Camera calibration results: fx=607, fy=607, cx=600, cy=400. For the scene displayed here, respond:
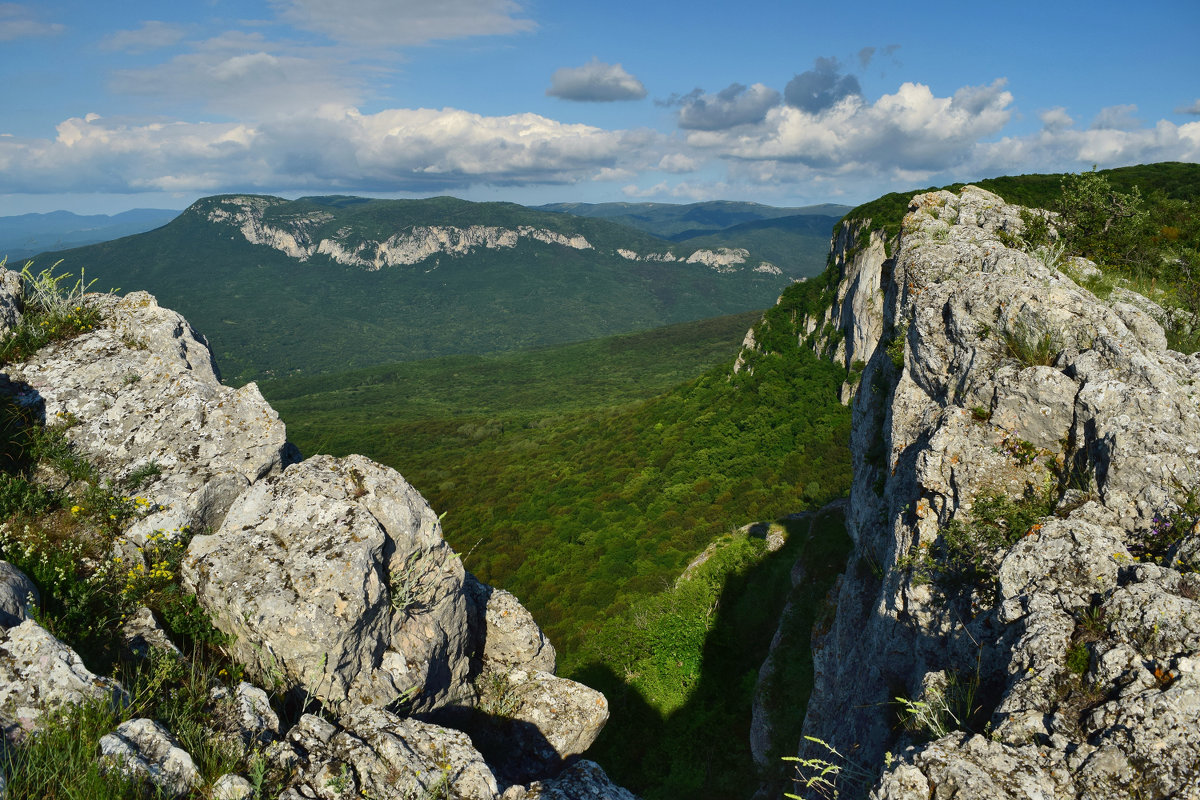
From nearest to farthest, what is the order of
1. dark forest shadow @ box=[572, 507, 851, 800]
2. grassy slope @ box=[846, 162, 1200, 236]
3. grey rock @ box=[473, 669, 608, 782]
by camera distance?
1. grey rock @ box=[473, 669, 608, 782]
2. dark forest shadow @ box=[572, 507, 851, 800]
3. grassy slope @ box=[846, 162, 1200, 236]

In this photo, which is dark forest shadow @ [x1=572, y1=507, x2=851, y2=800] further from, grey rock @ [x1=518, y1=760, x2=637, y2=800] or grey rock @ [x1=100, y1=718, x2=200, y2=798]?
grey rock @ [x1=100, y1=718, x2=200, y2=798]

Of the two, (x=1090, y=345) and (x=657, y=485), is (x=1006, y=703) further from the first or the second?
(x=657, y=485)

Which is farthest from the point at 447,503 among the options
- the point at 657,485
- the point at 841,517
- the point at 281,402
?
the point at 281,402

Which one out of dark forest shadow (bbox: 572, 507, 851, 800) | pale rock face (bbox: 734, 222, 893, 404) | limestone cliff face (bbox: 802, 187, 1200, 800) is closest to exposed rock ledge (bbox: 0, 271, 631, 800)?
limestone cliff face (bbox: 802, 187, 1200, 800)

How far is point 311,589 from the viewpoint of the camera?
7484 mm

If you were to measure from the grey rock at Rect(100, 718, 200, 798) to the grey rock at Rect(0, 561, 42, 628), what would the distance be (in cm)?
172

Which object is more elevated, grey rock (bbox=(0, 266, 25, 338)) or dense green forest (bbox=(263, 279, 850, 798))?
grey rock (bbox=(0, 266, 25, 338))

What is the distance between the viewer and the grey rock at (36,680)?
483 cm

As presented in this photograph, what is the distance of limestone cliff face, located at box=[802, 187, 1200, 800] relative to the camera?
16.6ft

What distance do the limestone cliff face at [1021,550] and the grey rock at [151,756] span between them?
18.7ft

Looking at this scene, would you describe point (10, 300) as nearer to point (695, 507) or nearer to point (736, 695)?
point (736, 695)

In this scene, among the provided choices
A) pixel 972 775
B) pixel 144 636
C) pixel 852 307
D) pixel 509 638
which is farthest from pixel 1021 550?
pixel 852 307

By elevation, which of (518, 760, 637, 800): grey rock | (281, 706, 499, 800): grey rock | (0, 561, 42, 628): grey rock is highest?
(0, 561, 42, 628): grey rock

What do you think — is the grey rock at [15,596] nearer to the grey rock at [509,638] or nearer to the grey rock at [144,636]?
the grey rock at [144,636]
